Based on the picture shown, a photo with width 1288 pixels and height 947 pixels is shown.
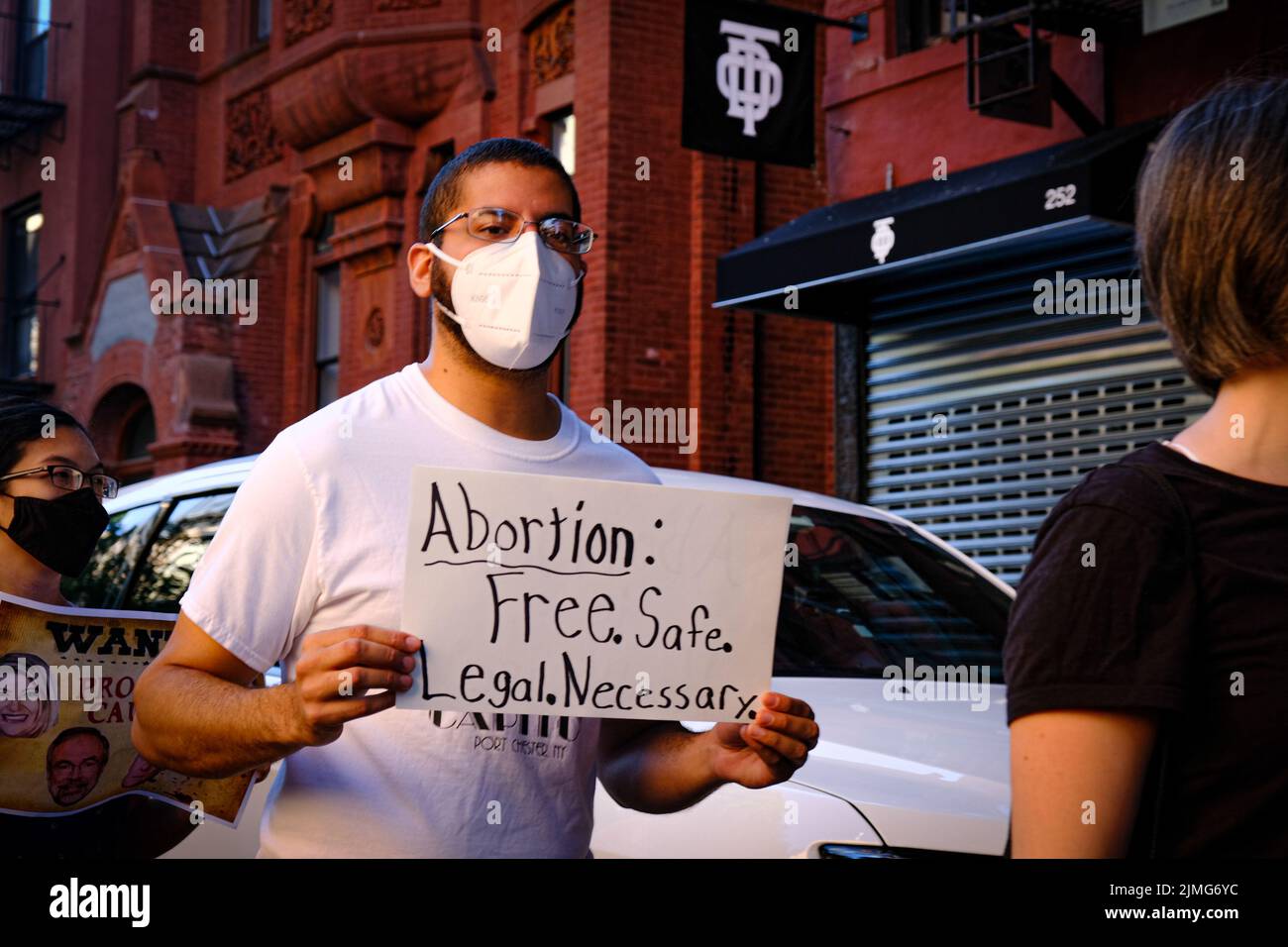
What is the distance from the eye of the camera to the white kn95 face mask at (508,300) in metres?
2.75

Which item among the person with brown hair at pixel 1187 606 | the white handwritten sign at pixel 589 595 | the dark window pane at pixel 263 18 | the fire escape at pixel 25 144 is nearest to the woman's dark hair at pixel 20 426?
the white handwritten sign at pixel 589 595

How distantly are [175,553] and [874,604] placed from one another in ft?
7.16

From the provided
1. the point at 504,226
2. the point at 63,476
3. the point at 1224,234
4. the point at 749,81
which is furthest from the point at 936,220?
the point at 1224,234

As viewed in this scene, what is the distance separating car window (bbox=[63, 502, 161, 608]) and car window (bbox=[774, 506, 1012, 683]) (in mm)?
2086

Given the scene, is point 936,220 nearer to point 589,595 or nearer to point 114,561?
point 114,561

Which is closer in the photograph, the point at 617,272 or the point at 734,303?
the point at 734,303

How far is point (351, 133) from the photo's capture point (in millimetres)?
17672

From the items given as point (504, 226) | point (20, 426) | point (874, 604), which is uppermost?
point (504, 226)

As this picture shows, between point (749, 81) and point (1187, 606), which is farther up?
point (749, 81)

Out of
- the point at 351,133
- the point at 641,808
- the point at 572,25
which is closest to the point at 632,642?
the point at 641,808

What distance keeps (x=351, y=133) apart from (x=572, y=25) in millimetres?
3877

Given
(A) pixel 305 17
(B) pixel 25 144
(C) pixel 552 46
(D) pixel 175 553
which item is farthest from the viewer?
(B) pixel 25 144

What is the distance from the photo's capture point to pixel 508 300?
277 cm
